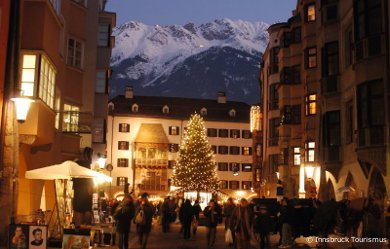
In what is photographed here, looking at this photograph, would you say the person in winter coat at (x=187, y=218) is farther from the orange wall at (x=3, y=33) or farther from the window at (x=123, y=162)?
the window at (x=123, y=162)

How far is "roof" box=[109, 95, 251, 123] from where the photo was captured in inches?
4331

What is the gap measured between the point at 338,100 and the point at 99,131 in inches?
735

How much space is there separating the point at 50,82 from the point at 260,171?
5751 centimetres

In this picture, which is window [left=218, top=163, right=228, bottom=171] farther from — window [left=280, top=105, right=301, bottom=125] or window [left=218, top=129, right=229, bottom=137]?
window [left=280, top=105, right=301, bottom=125]

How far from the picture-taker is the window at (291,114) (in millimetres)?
53125

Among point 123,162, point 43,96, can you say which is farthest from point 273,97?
point 123,162

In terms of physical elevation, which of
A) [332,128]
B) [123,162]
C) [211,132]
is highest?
[211,132]

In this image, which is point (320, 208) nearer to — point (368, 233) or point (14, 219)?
point (368, 233)

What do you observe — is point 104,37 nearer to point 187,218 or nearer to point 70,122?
point 70,122

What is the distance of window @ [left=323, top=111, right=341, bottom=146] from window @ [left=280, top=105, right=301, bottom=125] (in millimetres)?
16429

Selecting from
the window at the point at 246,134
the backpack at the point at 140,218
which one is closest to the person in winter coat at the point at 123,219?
the backpack at the point at 140,218

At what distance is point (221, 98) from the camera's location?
123 m

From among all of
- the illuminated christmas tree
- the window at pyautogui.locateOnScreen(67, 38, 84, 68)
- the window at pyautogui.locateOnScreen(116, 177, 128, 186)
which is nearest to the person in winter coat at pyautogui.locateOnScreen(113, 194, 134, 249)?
Answer: the window at pyautogui.locateOnScreen(67, 38, 84, 68)

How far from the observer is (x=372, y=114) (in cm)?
2808
